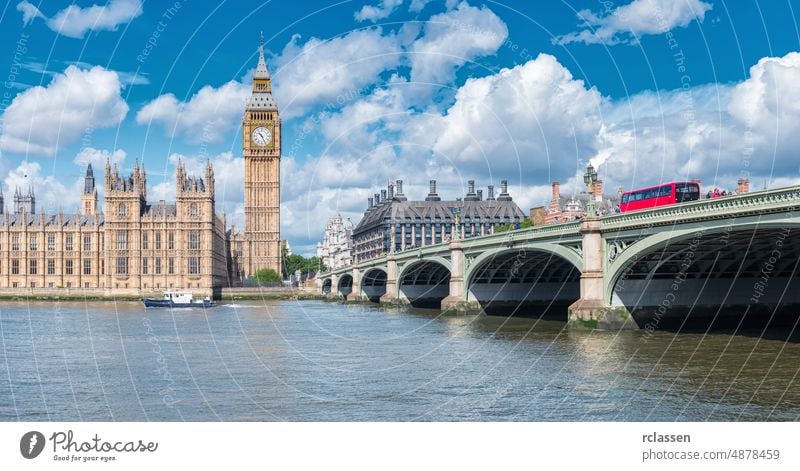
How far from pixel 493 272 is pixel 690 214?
31.7 metres

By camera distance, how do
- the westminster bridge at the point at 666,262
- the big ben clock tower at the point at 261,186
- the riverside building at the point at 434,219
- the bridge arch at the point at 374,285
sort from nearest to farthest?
1. the westminster bridge at the point at 666,262
2. the bridge arch at the point at 374,285
3. the big ben clock tower at the point at 261,186
4. the riverside building at the point at 434,219

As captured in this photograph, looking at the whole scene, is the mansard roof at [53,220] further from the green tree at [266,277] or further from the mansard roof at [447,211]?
the mansard roof at [447,211]

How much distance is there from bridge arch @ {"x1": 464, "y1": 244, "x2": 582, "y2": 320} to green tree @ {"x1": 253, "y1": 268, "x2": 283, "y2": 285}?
212ft

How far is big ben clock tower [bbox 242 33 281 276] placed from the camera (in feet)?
461

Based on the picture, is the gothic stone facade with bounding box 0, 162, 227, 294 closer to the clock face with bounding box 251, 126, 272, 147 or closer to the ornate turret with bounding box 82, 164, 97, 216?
the clock face with bounding box 251, 126, 272, 147

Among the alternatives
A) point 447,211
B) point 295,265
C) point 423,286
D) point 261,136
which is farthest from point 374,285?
point 295,265

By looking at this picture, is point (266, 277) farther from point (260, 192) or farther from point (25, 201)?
point (25, 201)

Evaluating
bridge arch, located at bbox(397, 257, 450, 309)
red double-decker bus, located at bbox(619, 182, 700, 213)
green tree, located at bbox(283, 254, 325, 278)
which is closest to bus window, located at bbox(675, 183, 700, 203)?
red double-decker bus, located at bbox(619, 182, 700, 213)

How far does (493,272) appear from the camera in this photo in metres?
65.1

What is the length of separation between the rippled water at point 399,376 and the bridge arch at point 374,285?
61585 mm

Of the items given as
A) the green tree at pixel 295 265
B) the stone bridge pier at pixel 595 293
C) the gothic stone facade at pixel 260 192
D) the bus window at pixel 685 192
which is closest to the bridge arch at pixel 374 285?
the gothic stone facade at pixel 260 192

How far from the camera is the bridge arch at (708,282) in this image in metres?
39.6
